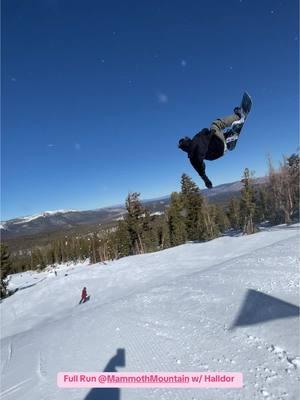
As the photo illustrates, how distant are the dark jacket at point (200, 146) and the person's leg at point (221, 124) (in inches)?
2.6

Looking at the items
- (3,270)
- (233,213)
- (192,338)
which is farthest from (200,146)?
(233,213)

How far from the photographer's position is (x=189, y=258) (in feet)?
116

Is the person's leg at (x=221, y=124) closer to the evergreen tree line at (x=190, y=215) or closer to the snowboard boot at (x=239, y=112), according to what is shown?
the snowboard boot at (x=239, y=112)

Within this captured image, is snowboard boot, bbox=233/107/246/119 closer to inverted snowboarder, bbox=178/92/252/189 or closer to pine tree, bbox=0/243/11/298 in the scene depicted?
inverted snowboarder, bbox=178/92/252/189

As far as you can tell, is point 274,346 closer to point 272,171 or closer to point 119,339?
point 119,339

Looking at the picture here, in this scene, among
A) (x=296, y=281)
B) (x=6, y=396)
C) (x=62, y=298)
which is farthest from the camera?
(x=62, y=298)

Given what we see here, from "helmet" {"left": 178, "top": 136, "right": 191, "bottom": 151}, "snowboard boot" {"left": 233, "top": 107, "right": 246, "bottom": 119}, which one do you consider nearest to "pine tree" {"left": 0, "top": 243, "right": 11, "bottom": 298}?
"helmet" {"left": 178, "top": 136, "right": 191, "bottom": 151}

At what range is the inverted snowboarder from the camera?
17.7 feet

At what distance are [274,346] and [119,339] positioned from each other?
6.34 metres

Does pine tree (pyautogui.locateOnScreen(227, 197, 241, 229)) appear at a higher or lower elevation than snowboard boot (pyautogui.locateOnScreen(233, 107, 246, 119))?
lower

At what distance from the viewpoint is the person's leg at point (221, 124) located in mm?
5445

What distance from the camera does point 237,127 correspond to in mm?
6152

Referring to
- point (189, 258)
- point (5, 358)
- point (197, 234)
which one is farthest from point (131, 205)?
point (5, 358)

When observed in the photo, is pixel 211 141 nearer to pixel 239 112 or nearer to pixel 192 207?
pixel 239 112
